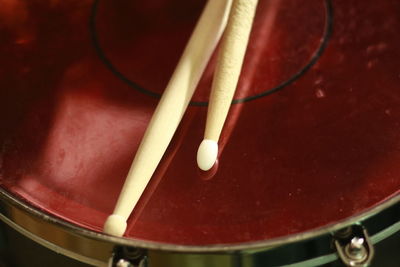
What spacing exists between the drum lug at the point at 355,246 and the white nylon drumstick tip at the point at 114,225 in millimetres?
164

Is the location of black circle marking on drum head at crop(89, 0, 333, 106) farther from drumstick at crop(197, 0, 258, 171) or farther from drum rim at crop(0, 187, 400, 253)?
drum rim at crop(0, 187, 400, 253)

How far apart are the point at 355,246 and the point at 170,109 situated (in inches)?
7.2

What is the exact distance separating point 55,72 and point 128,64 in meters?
0.07

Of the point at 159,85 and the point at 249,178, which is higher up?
the point at 159,85

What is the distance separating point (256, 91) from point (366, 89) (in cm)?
10

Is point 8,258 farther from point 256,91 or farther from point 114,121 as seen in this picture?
point 256,91

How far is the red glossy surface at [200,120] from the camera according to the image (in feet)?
1.86

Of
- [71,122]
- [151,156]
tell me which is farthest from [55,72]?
[151,156]

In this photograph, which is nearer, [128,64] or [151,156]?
[151,156]

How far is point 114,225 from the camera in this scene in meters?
0.53

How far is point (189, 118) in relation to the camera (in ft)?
2.03

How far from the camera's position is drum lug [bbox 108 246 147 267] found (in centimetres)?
53

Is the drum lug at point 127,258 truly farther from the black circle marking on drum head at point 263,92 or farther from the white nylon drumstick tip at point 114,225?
the black circle marking on drum head at point 263,92

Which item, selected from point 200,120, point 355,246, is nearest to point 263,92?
point 200,120
